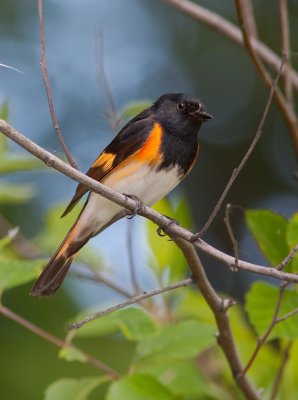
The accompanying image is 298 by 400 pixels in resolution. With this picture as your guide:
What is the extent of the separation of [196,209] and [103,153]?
3289 mm

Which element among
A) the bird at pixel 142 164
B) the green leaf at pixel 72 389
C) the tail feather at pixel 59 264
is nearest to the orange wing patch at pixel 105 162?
the bird at pixel 142 164

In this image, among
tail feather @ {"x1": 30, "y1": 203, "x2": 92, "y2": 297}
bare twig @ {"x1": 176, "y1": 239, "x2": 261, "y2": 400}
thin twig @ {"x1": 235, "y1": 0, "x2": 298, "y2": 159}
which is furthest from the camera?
tail feather @ {"x1": 30, "y1": 203, "x2": 92, "y2": 297}

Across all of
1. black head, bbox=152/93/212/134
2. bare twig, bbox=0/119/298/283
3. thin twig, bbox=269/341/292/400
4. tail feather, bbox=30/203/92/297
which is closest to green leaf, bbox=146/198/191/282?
tail feather, bbox=30/203/92/297

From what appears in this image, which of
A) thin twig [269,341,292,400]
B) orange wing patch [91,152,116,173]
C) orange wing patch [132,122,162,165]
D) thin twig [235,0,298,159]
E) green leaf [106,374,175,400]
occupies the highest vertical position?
thin twig [235,0,298,159]

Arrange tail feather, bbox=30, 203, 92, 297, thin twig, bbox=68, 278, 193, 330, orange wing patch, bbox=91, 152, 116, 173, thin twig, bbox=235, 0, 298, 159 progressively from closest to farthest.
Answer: thin twig, bbox=68, 278, 193, 330 < thin twig, bbox=235, 0, 298, 159 < tail feather, bbox=30, 203, 92, 297 < orange wing patch, bbox=91, 152, 116, 173

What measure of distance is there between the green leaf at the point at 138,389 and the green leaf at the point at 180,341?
0.47ft

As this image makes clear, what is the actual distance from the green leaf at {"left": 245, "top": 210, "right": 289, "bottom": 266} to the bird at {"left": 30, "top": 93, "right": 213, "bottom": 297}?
710mm

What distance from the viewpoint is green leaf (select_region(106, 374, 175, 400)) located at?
2.43 m

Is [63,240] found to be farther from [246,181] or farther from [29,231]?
[246,181]

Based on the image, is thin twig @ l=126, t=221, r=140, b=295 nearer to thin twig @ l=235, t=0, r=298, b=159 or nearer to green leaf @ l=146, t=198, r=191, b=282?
green leaf @ l=146, t=198, r=191, b=282

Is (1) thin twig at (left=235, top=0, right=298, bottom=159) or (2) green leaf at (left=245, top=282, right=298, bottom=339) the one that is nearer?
(2) green leaf at (left=245, top=282, right=298, bottom=339)

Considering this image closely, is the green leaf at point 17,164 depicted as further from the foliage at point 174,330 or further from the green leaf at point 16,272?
the green leaf at point 16,272

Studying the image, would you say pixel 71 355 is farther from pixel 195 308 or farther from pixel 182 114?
pixel 182 114

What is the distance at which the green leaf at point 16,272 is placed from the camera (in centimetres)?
→ 255
